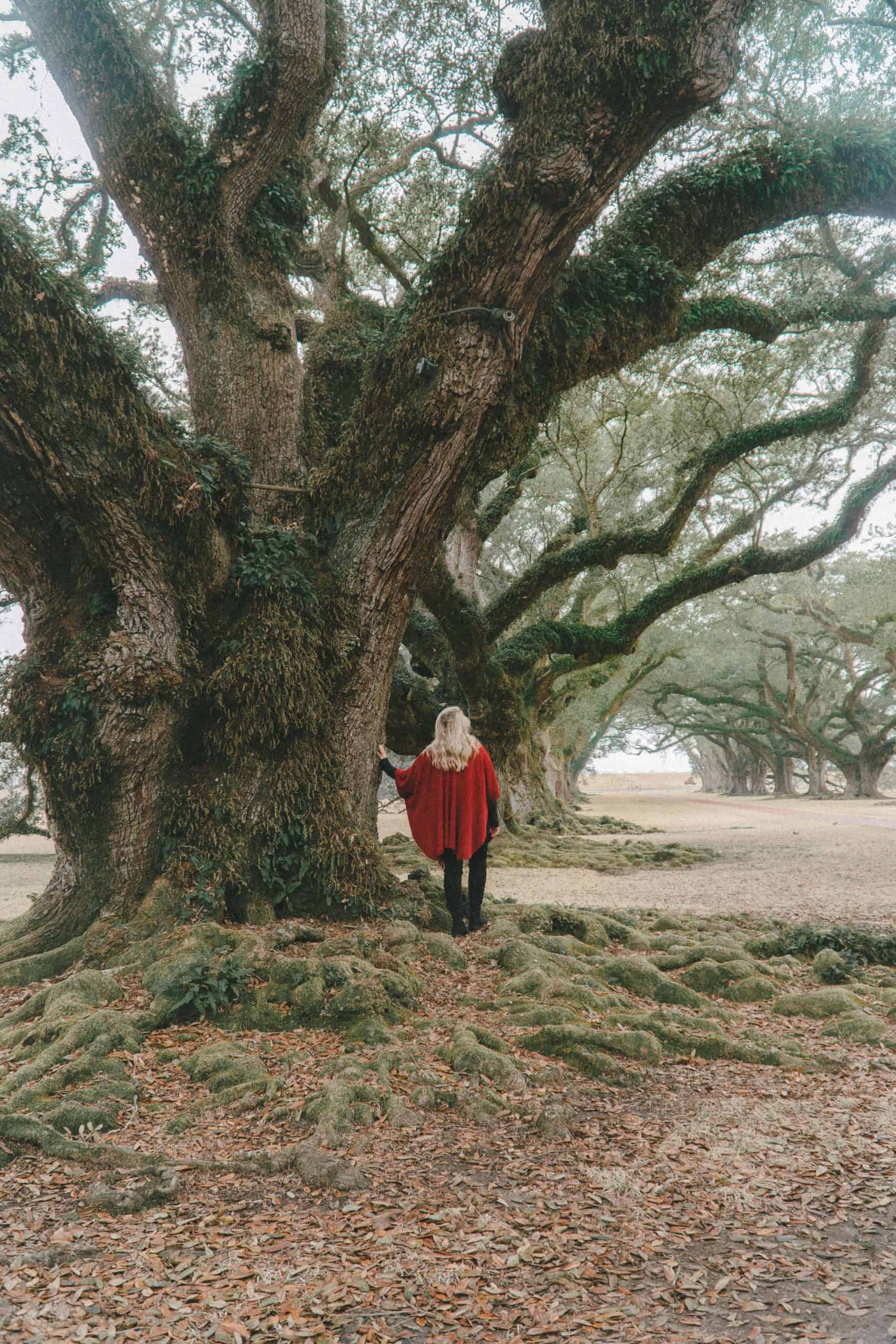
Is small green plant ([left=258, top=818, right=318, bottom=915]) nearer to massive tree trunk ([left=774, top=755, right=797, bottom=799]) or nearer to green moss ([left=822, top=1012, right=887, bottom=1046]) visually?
green moss ([left=822, top=1012, right=887, bottom=1046])

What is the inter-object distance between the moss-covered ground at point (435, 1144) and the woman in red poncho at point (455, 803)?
2.48ft

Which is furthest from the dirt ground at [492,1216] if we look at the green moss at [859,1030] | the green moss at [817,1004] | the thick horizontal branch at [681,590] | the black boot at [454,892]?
the thick horizontal branch at [681,590]

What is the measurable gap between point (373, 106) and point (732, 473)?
1025cm

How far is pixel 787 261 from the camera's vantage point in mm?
10953

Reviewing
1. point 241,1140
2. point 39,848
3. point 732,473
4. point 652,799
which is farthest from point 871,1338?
point 652,799

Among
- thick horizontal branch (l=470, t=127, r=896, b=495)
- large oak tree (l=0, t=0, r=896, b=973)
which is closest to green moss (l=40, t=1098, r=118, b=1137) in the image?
large oak tree (l=0, t=0, r=896, b=973)

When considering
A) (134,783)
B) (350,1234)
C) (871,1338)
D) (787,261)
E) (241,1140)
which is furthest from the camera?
(787,261)

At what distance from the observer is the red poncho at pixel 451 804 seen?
6.28 meters

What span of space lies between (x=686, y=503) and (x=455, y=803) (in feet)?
27.4

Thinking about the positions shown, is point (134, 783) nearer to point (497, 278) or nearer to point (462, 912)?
point (462, 912)

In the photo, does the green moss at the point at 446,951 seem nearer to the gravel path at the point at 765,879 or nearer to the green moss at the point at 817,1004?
the green moss at the point at 817,1004

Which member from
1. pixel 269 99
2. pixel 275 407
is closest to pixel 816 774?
pixel 275 407

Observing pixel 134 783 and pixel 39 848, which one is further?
pixel 39 848

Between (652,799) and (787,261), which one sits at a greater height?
(787,261)
